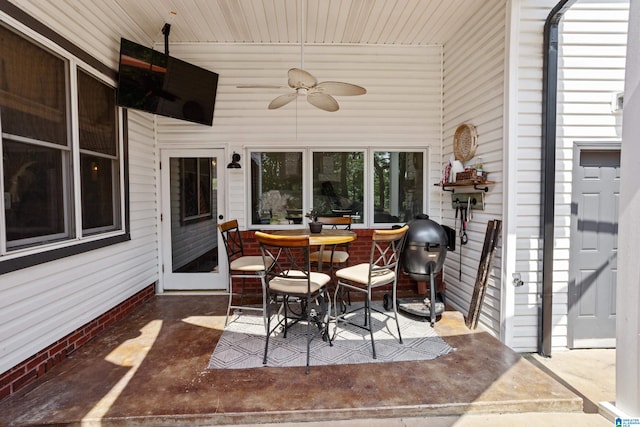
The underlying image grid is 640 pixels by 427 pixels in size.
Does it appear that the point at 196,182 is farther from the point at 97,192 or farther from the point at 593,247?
the point at 593,247

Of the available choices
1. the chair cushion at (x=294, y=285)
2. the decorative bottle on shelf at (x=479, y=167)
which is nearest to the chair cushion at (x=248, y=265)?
the chair cushion at (x=294, y=285)

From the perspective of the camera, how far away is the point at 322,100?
125 inches

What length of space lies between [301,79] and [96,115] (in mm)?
2173

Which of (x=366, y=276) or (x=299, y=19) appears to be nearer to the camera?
(x=366, y=276)

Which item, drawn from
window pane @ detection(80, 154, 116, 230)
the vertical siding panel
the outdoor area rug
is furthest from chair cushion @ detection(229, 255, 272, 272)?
the vertical siding panel

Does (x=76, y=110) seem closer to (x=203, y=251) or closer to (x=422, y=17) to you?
(x=203, y=251)

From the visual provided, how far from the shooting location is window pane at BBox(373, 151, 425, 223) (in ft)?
14.9

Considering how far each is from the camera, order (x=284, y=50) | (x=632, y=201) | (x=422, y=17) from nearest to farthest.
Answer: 1. (x=632, y=201)
2. (x=422, y=17)
3. (x=284, y=50)

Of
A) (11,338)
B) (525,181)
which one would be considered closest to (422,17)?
(525,181)

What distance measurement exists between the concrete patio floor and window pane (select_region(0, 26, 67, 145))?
191 centimetres

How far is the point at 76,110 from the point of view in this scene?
9.15 ft

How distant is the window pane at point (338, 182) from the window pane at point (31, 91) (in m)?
2.86

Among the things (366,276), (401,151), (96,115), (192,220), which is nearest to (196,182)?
(192,220)

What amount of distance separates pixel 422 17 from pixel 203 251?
4.19 meters
